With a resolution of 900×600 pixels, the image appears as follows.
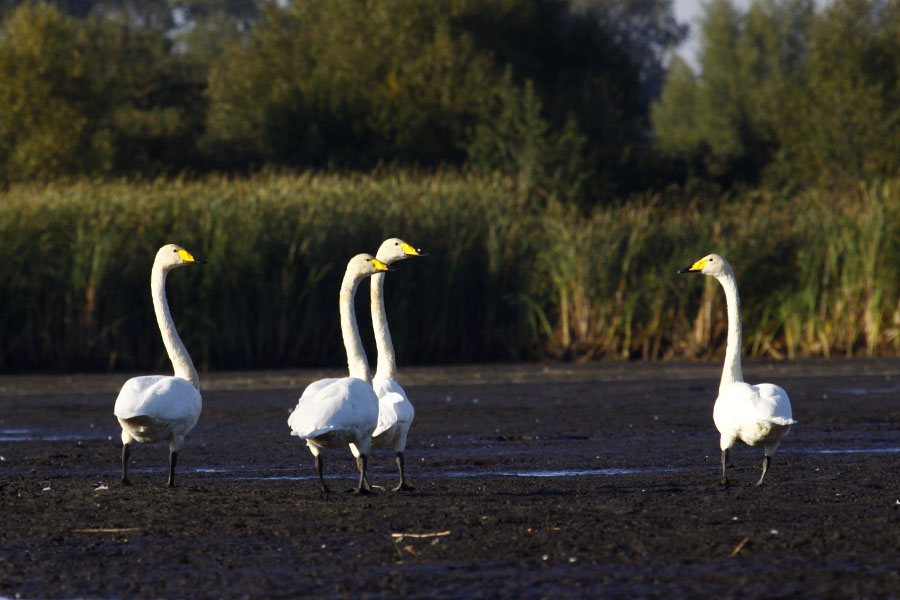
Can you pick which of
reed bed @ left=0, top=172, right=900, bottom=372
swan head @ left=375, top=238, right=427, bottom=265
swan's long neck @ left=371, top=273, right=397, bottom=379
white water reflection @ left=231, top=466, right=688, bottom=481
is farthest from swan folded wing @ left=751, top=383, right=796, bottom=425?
reed bed @ left=0, top=172, right=900, bottom=372

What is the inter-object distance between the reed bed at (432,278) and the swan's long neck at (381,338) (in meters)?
10.2

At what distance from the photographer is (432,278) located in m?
21.2

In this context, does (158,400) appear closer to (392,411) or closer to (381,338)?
(392,411)

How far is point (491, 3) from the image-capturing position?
40.8 m

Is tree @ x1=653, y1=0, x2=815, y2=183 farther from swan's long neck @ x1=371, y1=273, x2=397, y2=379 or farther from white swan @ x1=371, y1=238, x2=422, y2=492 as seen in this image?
white swan @ x1=371, y1=238, x2=422, y2=492

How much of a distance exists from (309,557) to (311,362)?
14606mm

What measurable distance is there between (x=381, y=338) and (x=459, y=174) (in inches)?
806

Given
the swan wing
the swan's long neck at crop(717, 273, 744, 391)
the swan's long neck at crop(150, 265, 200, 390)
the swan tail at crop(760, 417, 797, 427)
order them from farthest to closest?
the swan's long neck at crop(150, 265, 200, 390)
the swan's long neck at crop(717, 273, 744, 391)
the swan wing
the swan tail at crop(760, 417, 797, 427)

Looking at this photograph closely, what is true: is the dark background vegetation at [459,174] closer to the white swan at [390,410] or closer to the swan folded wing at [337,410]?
the white swan at [390,410]

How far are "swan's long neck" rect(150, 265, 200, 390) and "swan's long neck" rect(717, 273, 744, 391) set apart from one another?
3.27 meters

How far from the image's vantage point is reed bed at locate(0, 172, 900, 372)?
66.0 ft

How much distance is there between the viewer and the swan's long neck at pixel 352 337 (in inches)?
356

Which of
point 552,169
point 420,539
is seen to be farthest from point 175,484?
point 552,169

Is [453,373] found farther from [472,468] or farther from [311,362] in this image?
[472,468]
